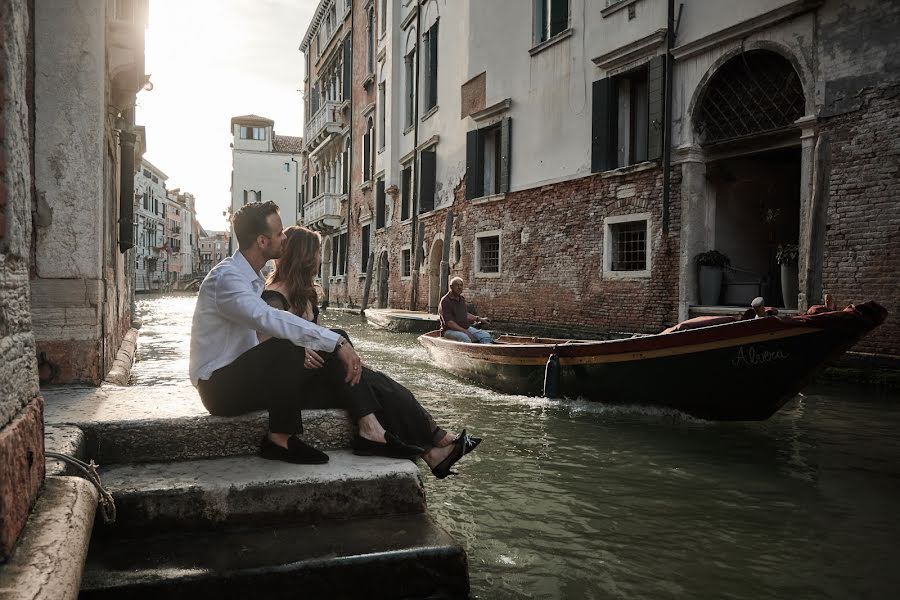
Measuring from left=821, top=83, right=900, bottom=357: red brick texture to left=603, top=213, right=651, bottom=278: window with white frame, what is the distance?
3.15 metres

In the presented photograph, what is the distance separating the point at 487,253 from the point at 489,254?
61 mm

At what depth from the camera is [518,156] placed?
1384 centimetres

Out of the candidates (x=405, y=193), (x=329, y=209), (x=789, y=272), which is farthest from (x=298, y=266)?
(x=329, y=209)

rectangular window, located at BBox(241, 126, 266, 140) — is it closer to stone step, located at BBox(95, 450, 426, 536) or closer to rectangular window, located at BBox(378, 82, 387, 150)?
rectangular window, located at BBox(378, 82, 387, 150)

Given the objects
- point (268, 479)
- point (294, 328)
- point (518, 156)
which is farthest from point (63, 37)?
point (518, 156)

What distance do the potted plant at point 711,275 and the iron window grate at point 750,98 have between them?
5.13ft

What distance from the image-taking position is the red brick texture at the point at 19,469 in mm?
1601

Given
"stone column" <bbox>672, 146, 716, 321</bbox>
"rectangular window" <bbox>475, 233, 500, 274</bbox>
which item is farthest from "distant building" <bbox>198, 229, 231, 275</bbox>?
"stone column" <bbox>672, 146, 716, 321</bbox>

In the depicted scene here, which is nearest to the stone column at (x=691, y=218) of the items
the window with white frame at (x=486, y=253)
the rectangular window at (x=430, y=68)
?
the window with white frame at (x=486, y=253)

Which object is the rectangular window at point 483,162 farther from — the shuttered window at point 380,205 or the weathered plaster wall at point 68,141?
the weathered plaster wall at point 68,141

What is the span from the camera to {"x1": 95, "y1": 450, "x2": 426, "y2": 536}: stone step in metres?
2.29

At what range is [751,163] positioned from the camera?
10.5 metres

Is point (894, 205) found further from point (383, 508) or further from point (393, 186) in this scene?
point (393, 186)

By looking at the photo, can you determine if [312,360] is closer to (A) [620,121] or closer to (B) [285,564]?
(B) [285,564]
